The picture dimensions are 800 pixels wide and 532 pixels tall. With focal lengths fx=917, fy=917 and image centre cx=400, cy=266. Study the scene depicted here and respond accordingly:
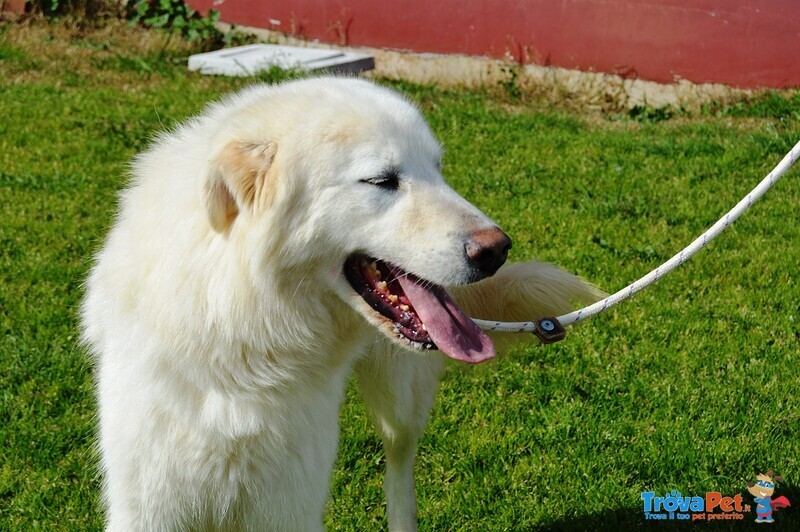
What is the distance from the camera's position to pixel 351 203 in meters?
2.47

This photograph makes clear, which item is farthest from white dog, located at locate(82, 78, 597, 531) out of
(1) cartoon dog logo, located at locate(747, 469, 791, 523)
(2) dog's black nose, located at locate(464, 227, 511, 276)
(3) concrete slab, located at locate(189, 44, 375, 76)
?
(3) concrete slab, located at locate(189, 44, 375, 76)

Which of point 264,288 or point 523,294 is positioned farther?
point 523,294

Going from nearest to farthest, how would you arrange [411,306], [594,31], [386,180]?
1. [386,180]
2. [411,306]
3. [594,31]

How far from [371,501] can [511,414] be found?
33.5 inches

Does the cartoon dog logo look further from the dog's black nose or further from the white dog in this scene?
the dog's black nose

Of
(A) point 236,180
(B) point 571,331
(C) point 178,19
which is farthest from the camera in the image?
(C) point 178,19

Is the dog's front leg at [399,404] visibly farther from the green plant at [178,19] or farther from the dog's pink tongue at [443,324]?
the green plant at [178,19]

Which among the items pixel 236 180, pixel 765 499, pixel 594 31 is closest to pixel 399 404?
pixel 236 180

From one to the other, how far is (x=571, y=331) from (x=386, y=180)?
2.74 meters

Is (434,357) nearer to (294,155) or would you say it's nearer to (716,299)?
(294,155)

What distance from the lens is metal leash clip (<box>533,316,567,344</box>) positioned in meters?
3.06

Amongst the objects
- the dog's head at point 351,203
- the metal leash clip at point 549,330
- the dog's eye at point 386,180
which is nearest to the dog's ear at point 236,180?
the dog's head at point 351,203

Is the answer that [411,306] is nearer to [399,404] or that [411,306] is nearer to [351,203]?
[351,203]

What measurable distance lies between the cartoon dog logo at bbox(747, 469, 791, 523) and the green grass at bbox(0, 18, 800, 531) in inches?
1.9
